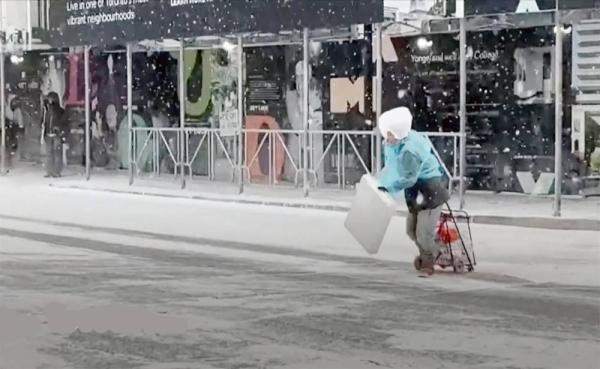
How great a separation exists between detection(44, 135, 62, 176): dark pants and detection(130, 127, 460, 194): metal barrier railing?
2.26 m

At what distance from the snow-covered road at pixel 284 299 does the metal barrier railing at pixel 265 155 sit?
13.1ft

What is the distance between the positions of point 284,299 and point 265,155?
1248 cm

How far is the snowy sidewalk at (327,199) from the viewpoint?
1644cm

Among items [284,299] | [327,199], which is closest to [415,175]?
[284,299]

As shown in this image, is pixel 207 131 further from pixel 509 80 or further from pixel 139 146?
pixel 509 80

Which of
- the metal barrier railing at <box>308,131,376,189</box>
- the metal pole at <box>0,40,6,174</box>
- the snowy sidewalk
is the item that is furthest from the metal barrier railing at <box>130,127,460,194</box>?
the metal pole at <box>0,40,6,174</box>

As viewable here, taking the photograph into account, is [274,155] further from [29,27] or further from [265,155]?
[29,27]

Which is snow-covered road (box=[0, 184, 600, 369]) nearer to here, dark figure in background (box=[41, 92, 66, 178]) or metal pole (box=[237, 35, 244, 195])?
metal pole (box=[237, 35, 244, 195])

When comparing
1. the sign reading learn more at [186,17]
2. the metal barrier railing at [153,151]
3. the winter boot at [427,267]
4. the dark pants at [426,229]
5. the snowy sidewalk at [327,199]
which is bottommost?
the winter boot at [427,267]

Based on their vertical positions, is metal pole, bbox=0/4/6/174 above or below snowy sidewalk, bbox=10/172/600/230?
above

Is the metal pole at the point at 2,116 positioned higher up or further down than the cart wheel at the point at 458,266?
higher up

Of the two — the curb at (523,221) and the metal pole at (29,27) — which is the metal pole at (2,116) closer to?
the metal pole at (29,27)

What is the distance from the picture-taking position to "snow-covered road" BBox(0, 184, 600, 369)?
8.17 metres

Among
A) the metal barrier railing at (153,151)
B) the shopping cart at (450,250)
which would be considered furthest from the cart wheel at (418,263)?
the metal barrier railing at (153,151)
